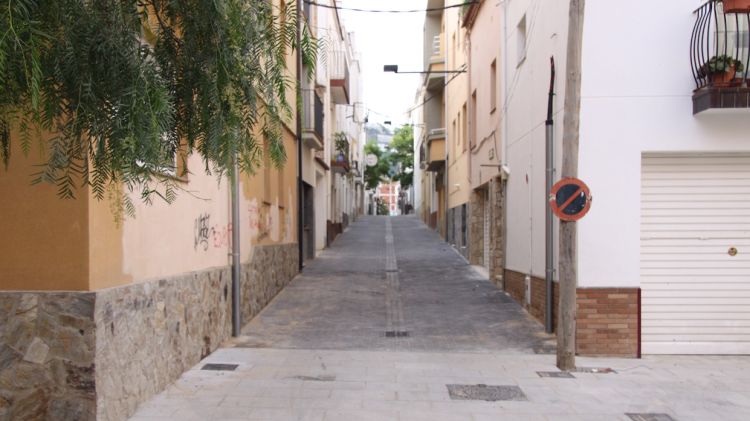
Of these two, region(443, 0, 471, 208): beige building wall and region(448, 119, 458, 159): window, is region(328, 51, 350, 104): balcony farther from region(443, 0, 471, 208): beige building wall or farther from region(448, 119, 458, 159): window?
region(448, 119, 458, 159): window

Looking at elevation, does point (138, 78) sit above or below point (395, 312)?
above

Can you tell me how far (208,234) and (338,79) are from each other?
14987 mm

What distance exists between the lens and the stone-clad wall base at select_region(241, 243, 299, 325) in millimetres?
10102

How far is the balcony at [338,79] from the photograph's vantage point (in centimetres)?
2214

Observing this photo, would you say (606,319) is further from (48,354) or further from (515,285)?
(48,354)

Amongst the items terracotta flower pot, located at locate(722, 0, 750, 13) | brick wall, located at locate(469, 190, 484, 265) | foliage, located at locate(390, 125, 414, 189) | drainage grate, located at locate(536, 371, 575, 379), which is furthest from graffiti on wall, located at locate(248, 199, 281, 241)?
foliage, located at locate(390, 125, 414, 189)

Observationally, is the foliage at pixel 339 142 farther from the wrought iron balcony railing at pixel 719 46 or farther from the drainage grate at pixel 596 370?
the drainage grate at pixel 596 370

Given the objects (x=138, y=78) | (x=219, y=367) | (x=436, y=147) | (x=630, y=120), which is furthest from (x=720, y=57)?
(x=436, y=147)

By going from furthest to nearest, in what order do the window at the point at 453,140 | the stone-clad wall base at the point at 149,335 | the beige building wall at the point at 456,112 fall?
the window at the point at 453,140 → the beige building wall at the point at 456,112 → the stone-clad wall base at the point at 149,335

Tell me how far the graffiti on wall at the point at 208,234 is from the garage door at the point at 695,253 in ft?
19.1

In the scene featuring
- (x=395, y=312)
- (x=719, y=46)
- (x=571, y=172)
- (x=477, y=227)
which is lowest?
(x=395, y=312)

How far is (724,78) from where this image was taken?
7734mm

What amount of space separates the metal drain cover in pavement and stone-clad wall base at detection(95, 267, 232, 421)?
118 inches

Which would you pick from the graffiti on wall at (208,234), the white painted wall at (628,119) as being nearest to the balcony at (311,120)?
the graffiti on wall at (208,234)
